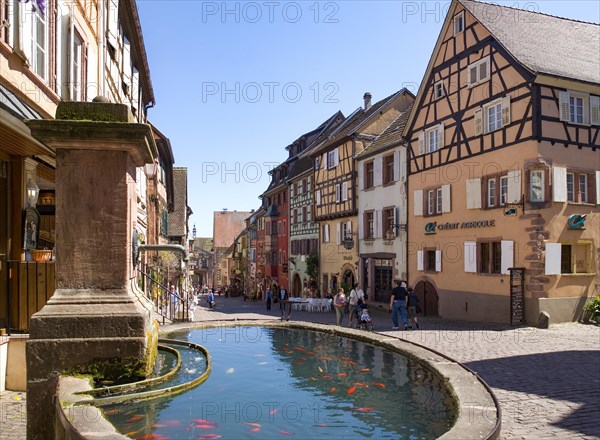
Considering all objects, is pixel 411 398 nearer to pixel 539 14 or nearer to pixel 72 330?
pixel 72 330

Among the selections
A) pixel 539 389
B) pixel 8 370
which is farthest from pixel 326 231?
pixel 8 370

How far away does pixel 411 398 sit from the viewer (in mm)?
4168

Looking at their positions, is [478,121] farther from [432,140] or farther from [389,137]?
[389,137]

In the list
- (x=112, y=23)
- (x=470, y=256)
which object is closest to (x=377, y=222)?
(x=470, y=256)

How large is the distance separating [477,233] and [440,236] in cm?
232

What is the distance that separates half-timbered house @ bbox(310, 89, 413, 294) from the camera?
2855cm

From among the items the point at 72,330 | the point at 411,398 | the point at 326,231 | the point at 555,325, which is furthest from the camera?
the point at 326,231

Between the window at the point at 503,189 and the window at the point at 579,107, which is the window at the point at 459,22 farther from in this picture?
the window at the point at 503,189

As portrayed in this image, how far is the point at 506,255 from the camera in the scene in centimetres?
1723

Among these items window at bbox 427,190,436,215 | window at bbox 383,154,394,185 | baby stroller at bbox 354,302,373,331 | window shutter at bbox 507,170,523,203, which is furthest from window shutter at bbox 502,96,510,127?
baby stroller at bbox 354,302,373,331

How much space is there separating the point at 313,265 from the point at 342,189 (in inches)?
246

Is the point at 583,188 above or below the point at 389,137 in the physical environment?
below

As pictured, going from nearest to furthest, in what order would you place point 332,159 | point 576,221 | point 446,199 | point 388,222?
point 576,221 → point 446,199 → point 388,222 → point 332,159

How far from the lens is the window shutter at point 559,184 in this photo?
643 inches
